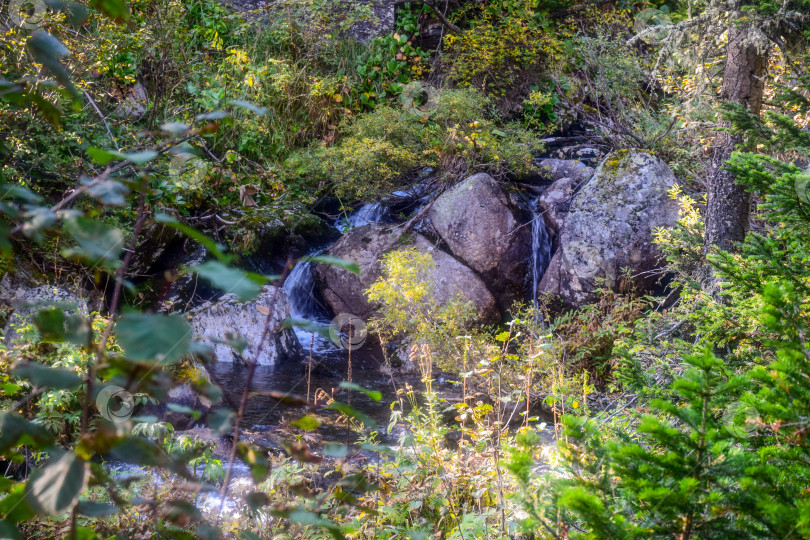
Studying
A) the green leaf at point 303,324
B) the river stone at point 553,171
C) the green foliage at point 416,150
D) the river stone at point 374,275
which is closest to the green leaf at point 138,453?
the green leaf at point 303,324

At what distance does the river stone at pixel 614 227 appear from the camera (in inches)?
232

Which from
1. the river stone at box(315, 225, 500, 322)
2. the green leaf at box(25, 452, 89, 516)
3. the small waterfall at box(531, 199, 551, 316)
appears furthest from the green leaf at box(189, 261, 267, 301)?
the small waterfall at box(531, 199, 551, 316)

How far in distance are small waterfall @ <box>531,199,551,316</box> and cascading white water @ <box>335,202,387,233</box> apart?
85.3 inches

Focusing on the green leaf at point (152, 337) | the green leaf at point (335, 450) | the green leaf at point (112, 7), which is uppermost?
the green leaf at point (112, 7)

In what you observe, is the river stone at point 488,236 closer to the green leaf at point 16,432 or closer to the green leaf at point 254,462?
the green leaf at point 254,462

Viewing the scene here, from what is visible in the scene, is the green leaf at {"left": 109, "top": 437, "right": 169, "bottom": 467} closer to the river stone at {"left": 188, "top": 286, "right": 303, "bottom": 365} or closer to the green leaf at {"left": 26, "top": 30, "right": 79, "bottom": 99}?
the green leaf at {"left": 26, "top": 30, "right": 79, "bottom": 99}

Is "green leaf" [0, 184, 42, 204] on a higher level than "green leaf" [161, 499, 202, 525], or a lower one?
higher

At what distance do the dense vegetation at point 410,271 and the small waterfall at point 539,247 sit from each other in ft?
2.51

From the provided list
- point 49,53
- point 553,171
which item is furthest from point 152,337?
point 553,171

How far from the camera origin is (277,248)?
765cm

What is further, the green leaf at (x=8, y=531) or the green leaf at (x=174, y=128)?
the green leaf at (x=174, y=128)

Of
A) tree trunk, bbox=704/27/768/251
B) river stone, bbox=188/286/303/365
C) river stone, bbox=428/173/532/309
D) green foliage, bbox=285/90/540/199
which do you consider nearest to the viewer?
tree trunk, bbox=704/27/768/251

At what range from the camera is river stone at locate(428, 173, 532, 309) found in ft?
22.0

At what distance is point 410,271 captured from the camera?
5398mm
